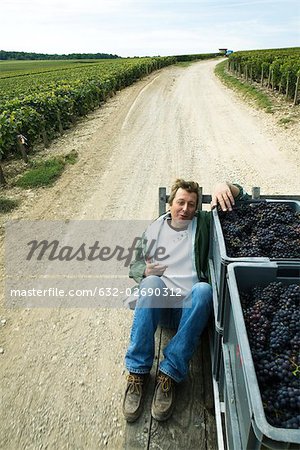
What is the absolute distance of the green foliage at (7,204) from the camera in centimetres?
635

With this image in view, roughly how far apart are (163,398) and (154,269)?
3.10 ft

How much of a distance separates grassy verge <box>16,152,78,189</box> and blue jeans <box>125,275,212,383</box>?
5351 mm

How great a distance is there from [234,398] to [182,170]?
636 cm

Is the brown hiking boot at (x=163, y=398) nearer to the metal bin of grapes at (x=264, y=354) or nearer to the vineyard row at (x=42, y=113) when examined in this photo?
the metal bin of grapes at (x=264, y=354)

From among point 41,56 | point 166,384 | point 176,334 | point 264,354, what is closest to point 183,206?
point 176,334

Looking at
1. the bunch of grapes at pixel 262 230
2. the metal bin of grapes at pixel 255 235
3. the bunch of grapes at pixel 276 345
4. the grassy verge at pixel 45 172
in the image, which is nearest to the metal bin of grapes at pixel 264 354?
the bunch of grapes at pixel 276 345

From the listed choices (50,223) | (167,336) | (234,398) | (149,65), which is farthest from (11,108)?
(149,65)

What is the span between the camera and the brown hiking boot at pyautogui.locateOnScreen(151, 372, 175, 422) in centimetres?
263

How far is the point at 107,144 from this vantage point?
32.8 ft

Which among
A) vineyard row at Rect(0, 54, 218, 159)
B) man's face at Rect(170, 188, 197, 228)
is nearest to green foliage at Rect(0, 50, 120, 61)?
vineyard row at Rect(0, 54, 218, 159)

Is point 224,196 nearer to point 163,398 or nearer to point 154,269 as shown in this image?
point 154,269

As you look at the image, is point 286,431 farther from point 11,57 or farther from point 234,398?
point 11,57

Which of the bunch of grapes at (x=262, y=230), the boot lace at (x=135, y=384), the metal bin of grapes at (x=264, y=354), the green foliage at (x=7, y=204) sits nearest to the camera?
the metal bin of grapes at (x=264, y=354)

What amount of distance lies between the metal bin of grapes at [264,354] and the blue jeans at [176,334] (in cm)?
52
